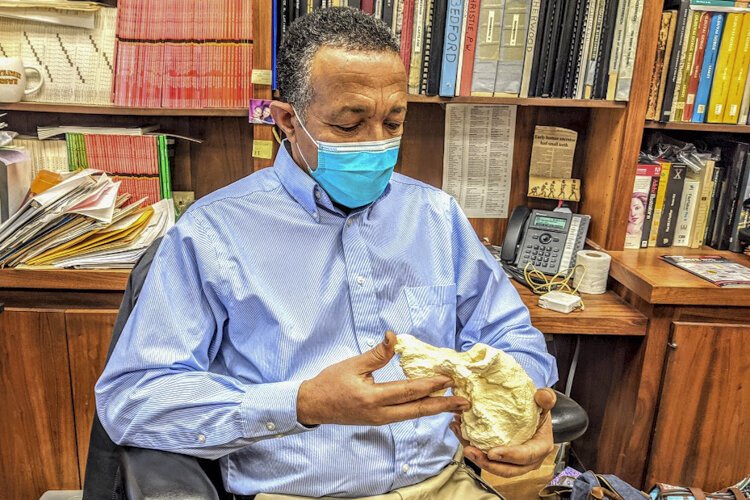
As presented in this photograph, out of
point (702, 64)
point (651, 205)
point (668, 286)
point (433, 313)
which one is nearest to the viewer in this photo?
point (433, 313)

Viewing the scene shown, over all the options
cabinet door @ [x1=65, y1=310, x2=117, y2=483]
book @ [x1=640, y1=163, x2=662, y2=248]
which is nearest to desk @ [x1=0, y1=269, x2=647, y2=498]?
cabinet door @ [x1=65, y1=310, x2=117, y2=483]

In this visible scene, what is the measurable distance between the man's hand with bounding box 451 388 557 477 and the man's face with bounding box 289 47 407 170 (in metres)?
0.55

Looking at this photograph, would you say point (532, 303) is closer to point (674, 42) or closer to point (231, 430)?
point (674, 42)

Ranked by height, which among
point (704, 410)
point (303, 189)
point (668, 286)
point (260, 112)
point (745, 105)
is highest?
point (745, 105)

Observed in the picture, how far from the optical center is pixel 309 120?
1197mm

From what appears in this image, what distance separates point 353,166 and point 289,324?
0.32 metres

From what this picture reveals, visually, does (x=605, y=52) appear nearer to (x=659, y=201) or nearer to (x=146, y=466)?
(x=659, y=201)

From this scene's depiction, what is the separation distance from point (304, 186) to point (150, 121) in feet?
3.29

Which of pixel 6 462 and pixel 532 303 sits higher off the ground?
pixel 532 303

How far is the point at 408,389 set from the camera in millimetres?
874

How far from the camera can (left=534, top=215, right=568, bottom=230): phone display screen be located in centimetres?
198

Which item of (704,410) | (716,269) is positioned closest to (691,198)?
(716,269)

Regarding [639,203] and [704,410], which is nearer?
[704,410]

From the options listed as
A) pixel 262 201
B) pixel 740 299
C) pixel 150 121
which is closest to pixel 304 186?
pixel 262 201
